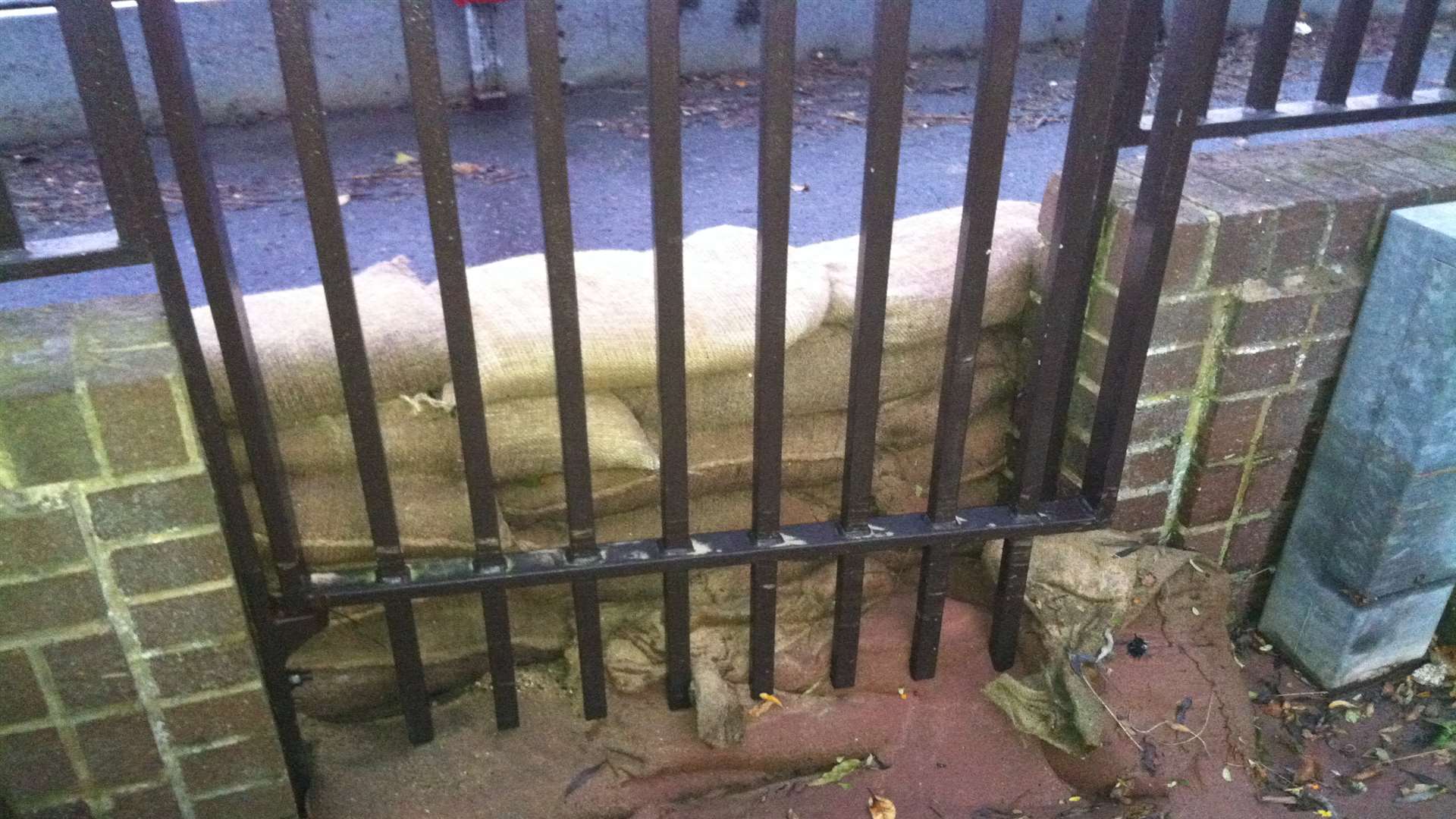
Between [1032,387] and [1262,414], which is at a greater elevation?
[1032,387]

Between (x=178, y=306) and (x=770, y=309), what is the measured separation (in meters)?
0.92

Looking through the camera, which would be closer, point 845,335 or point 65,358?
point 65,358

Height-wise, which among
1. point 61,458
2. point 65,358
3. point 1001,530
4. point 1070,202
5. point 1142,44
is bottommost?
point 1001,530

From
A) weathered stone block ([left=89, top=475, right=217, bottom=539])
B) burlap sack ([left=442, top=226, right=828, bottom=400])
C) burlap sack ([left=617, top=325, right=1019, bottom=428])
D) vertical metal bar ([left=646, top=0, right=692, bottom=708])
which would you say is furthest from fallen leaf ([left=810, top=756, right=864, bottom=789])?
weathered stone block ([left=89, top=475, right=217, bottom=539])

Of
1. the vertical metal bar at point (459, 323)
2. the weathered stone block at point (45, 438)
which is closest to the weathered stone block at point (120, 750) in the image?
the weathered stone block at point (45, 438)

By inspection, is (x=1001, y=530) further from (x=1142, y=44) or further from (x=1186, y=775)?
(x=1142, y=44)

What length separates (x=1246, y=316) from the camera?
238cm

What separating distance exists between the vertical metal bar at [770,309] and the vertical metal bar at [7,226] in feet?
3.59

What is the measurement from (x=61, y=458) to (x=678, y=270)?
98 centimetres

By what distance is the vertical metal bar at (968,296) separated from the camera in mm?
1793

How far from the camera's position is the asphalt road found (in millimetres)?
3611

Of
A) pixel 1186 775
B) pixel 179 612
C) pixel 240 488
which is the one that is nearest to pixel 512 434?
pixel 240 488

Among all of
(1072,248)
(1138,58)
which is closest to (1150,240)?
(1072,248)

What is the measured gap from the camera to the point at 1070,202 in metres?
1.99
